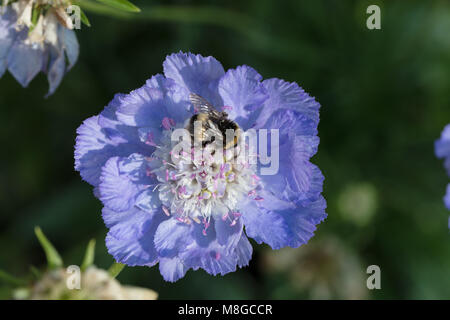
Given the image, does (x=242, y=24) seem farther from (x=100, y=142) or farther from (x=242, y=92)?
(x=100, y=142)

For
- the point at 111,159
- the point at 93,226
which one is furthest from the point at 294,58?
the point at 111,159

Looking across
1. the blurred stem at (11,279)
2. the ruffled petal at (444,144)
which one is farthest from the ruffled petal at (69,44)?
the ruffled petal at (444,144)

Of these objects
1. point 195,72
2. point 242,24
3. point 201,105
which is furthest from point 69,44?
point 242,24

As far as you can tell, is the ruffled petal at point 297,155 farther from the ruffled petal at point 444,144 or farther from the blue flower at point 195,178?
the ruffled petal at point 444,144

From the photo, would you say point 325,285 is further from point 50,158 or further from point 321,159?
point 50,158

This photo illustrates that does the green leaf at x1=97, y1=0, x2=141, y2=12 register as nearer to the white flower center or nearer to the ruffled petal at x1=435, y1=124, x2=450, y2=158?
the white flower center

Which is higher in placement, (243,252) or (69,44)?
(69,44)
